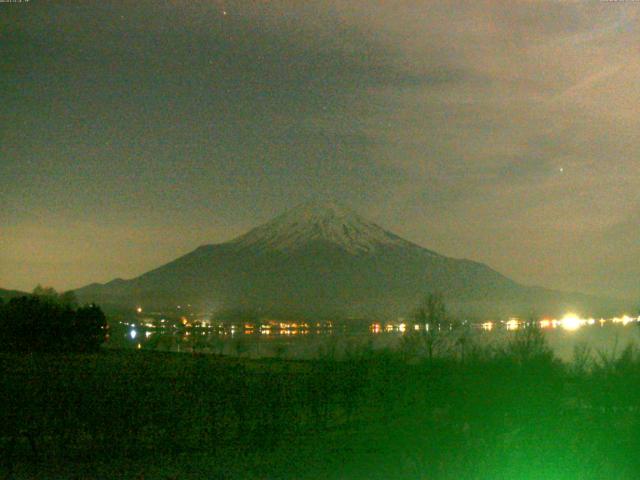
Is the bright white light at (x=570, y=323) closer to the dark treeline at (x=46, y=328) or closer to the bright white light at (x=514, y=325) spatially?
the bright white light at (x=514, y=325)

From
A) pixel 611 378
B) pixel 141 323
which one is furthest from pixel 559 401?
pixel 141 323

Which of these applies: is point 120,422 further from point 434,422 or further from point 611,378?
point 611,378

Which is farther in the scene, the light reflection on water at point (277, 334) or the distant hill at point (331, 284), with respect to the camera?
the distant hill at point (331, 284)

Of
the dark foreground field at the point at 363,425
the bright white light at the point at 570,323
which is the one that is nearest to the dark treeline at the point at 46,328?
the dark foreground field at the point at 363,425

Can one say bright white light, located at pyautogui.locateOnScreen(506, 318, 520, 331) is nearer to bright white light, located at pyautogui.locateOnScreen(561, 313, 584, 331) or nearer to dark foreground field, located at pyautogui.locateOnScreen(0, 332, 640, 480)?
bright white light, located at pyautogui.locateOnScreen(561, 313, 584, 331)

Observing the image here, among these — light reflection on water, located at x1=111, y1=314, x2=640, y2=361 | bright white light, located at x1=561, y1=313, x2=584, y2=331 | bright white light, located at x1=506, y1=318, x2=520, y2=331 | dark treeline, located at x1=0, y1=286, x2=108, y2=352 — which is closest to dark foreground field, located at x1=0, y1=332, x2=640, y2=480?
bright white light, located at x1=506, y1=318, x2=520, y2=331

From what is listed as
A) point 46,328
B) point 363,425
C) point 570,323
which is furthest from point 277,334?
point 363,425
